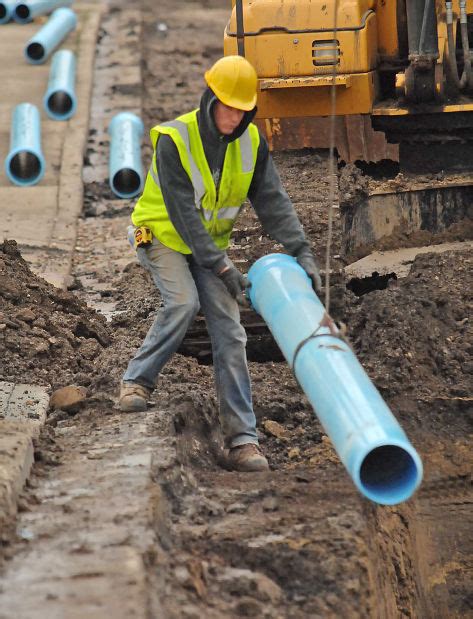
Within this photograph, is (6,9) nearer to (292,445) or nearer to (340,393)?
(292,445)

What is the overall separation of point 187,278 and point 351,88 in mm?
3388

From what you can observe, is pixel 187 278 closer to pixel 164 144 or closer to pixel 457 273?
pixel 164 144

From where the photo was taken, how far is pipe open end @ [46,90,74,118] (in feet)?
51.0

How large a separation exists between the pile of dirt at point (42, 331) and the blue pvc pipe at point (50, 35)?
8558mm

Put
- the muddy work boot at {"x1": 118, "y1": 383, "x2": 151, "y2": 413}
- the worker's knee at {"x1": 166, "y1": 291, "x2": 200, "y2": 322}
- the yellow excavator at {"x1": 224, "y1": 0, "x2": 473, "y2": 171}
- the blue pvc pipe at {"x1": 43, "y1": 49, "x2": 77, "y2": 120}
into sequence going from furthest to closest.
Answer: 1. the blue pvc pipe at {"x1": 43, "y1": 49, "x2": 77, "y2": 120}
2. the yellow excavator at {"x1": 224, "y1": 0, "x2": 473, "y2": 171}
3. the muddy work boot at {"x1": 118, "y1": 383, "x2": 151, "y2": 413}
4. the worker's knee at {"x1": 166, "y1": 291, "x2": 200, "y2": 322}

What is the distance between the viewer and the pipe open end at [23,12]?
18.9 metres

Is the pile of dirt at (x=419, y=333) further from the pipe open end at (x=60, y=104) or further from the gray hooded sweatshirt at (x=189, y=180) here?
the pipe open end at (x=60, y=104)

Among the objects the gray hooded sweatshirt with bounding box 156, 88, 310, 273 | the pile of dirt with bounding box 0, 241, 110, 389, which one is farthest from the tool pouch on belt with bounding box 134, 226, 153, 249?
the pile of dirt with bounding box 0, 241, 110, 389

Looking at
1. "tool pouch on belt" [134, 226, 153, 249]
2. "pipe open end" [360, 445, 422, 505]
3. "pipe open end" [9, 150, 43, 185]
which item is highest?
"tool pouch on belt" [134, 226, 153, 249]

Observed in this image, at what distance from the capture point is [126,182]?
45.1 feet

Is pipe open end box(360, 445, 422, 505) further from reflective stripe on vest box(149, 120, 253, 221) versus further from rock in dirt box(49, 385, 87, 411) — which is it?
rock in dirt box(49, 385, 87, 411)

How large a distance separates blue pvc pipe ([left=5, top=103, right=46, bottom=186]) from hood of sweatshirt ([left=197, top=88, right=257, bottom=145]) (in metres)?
7.96

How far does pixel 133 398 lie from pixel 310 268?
1232 mm

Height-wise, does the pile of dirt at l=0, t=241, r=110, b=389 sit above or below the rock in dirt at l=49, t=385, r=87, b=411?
below
